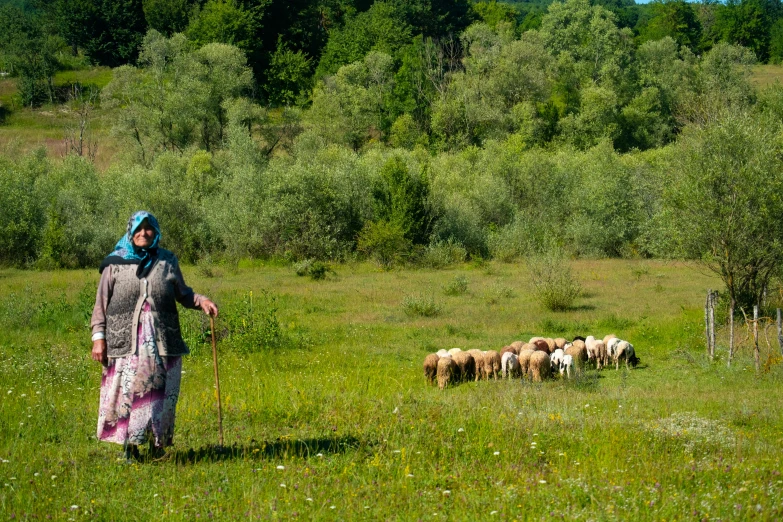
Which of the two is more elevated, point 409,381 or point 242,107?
point 242,107

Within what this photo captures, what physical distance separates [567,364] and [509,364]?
1033 mm

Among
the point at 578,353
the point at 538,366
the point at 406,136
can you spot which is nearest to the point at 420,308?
the point at 578,353

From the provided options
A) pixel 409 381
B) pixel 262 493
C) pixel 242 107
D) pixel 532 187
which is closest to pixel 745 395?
pixel 409 381

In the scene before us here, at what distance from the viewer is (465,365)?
14727 millimetres

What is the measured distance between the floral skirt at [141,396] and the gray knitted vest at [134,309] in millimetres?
59

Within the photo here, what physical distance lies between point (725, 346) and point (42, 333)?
15126mm

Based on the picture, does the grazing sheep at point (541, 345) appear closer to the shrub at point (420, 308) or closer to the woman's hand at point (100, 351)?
the shrub at point (420, 308)

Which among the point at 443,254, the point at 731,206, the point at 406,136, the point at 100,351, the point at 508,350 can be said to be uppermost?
the point at 406,136

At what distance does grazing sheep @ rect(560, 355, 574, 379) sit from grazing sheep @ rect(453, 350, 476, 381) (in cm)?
155

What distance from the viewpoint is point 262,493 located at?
6.88 metres

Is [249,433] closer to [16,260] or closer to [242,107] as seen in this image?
[16,260]

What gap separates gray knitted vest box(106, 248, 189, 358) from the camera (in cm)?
761

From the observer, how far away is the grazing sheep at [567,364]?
14619 mm

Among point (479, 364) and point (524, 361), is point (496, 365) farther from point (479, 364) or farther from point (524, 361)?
point (524, 361)
